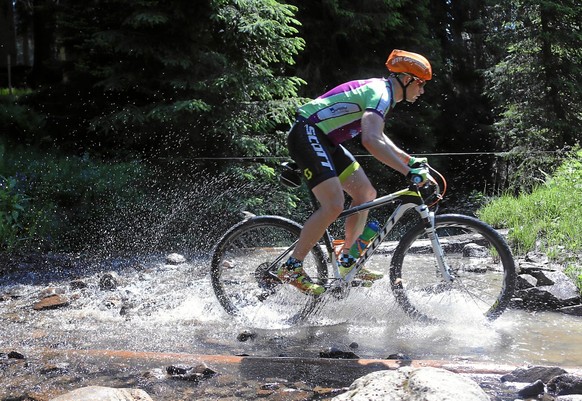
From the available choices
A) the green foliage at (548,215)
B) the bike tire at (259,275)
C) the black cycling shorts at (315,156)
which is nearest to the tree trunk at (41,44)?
the green foliage at (548,215)

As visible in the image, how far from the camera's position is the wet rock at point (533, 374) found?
364 centimetres

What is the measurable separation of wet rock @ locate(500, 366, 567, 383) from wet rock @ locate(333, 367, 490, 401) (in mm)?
840

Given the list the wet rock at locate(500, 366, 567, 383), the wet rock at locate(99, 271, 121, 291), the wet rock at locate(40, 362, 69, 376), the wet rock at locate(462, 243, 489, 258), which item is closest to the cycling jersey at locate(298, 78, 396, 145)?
the wet rock at locate(462, 243, 489, 258)

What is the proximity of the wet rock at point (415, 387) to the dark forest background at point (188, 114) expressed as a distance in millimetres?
6320

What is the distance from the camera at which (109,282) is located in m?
6.61

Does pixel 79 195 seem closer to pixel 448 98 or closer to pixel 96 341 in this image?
pixel 96 341

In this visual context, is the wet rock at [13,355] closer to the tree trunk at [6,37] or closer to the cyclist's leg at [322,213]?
the cyclist's leg at [322,213]

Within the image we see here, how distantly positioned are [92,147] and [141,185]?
1.72m

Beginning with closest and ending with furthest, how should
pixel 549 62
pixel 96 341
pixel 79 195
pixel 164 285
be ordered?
pixel 96 341 → pixel 164 285 → pixel 79 195 → pixel 549 62

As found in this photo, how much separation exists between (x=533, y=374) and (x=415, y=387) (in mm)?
1145

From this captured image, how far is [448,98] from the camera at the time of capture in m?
18.2

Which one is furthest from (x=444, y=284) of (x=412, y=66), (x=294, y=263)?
Answer: (x=412, y=66)

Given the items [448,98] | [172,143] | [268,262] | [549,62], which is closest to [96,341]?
[268,262]

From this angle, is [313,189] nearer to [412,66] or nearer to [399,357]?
[412,66]
